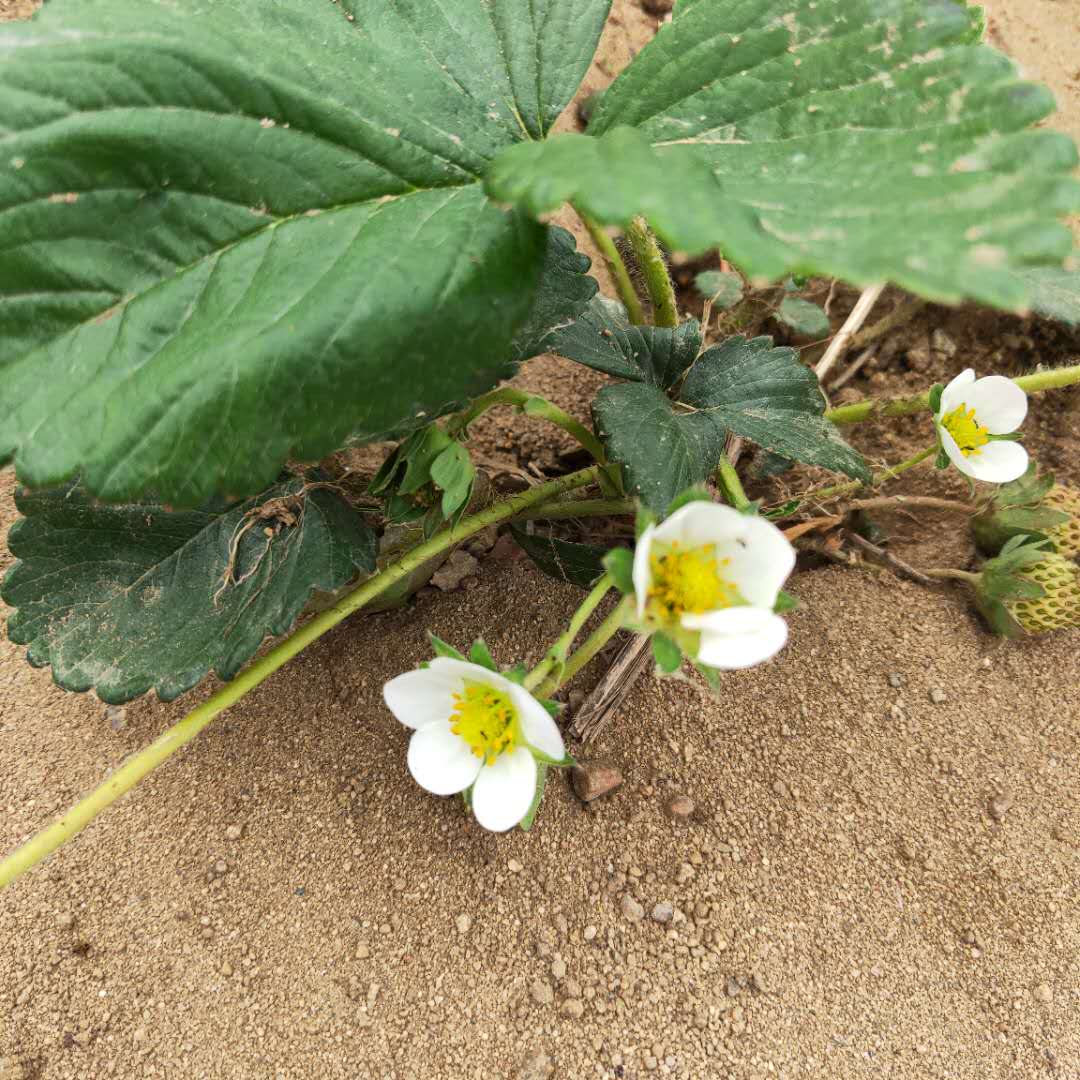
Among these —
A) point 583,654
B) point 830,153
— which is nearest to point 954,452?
point 830,153

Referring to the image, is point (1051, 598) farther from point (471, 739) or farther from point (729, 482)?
point (471, 739)

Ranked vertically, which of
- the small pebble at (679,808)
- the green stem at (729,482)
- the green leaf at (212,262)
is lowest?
the small pebble at (679,808)

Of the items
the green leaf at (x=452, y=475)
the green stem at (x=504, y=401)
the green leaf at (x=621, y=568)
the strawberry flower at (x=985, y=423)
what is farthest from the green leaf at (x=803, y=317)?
the green leaf at (x=621, y=568)

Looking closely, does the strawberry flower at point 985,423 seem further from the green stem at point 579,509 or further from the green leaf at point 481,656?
the green leaf at point 481,656

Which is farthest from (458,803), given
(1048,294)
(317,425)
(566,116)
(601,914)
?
(566,116)

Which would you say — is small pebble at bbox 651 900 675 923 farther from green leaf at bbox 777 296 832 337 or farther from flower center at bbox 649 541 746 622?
green leaf at bbox 777 296 832 337
